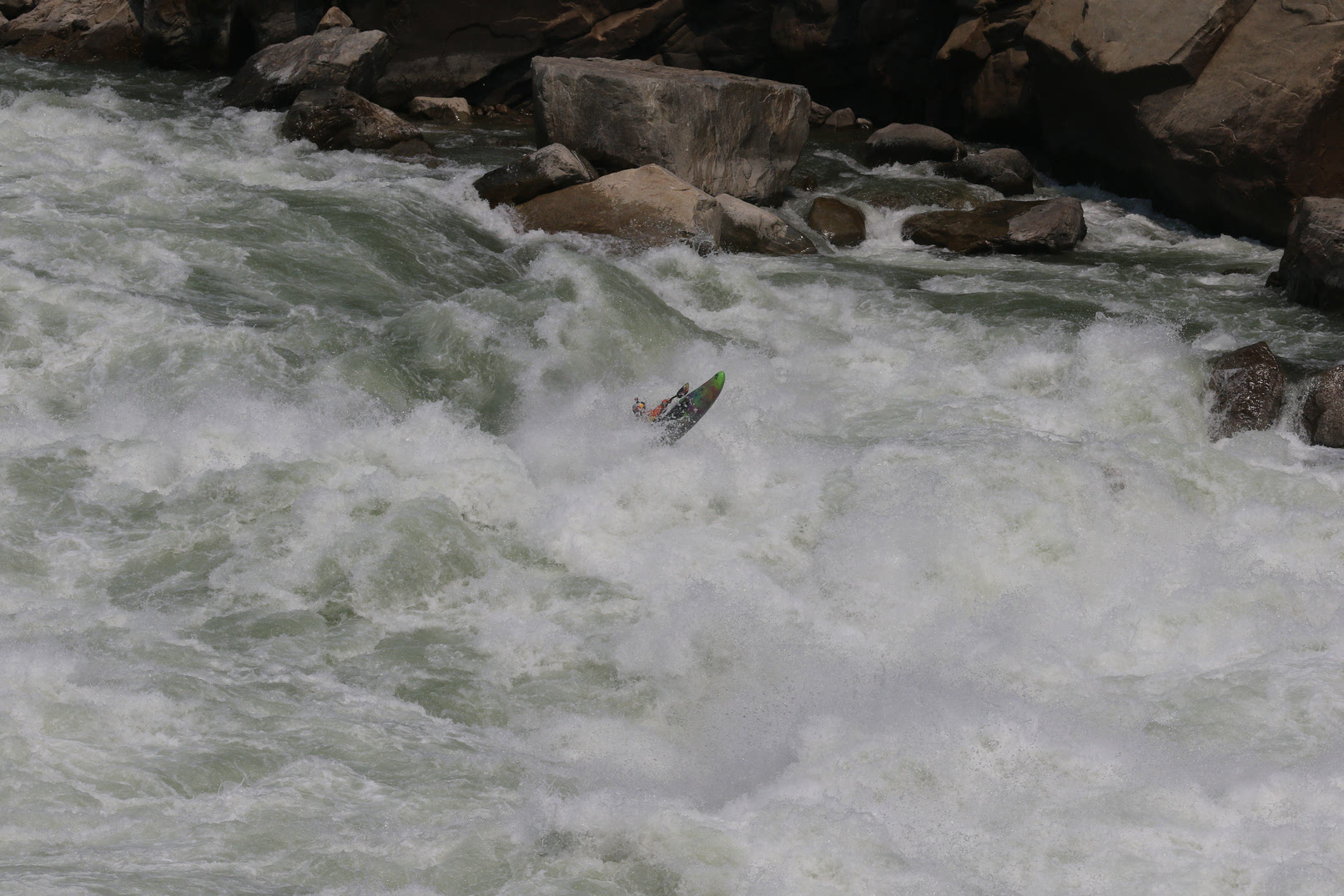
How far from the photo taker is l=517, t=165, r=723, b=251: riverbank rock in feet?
34.9

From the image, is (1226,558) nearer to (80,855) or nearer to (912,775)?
(912,775)

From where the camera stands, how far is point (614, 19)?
1756cm

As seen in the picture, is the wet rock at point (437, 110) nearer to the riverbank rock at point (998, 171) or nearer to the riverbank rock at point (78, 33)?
the riverbank rock at point (78, 33)

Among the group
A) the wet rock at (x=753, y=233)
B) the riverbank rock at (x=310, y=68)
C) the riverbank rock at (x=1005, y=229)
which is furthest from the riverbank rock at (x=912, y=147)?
the riverbank rock at (x=310, y=68)

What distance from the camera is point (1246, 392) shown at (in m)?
8.17

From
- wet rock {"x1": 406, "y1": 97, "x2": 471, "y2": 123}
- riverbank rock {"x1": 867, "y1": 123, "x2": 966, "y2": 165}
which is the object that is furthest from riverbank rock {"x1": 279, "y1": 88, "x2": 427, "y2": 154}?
riverbank rock {"x1": 867, "y1": 123, "x2": 966, "y2": 165}

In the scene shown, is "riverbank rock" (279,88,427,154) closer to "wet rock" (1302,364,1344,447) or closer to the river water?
the river water

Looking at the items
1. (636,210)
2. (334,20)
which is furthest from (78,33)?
(636,210)

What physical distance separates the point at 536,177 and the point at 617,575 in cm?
601

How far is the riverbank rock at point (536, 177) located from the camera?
11.2m

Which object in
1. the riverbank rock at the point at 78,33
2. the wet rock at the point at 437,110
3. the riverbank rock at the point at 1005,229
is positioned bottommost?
the wet rock at the point at 437,110

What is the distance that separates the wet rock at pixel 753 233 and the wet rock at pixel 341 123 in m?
4.10

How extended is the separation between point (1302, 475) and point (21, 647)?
264 inches

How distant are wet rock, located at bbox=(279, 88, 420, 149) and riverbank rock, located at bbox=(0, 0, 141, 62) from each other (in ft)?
20.0
